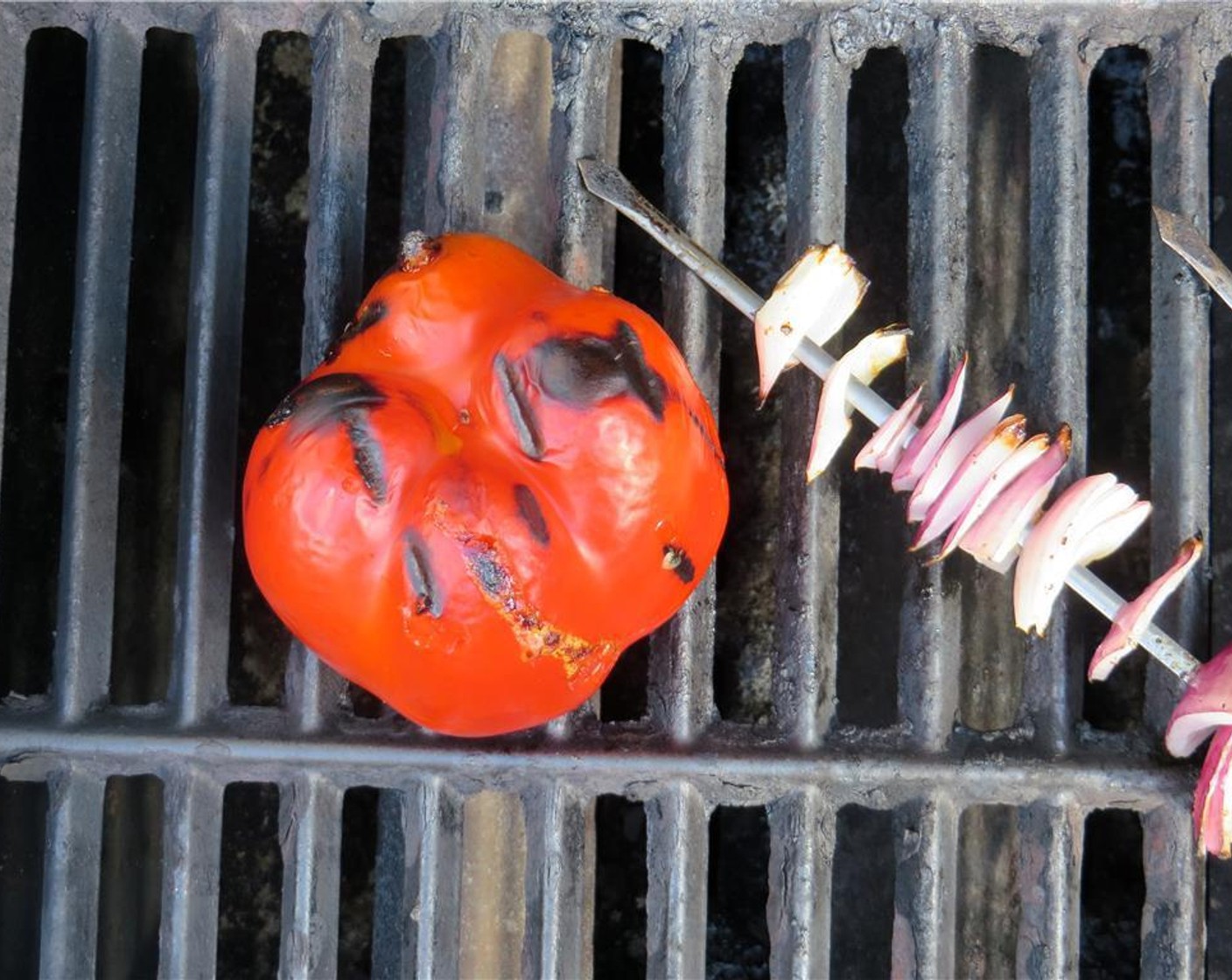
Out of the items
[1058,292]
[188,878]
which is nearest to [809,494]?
[1058,292]

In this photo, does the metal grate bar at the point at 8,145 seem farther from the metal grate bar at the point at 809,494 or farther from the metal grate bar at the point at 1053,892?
the metal grate bar at the point at 1053,892

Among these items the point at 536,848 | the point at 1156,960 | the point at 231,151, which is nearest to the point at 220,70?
the point at 231,151

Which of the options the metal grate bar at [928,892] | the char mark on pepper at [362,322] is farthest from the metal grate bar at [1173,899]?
the char mark on pepper at [362,322]

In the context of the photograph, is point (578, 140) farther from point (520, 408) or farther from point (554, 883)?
point (554, 883)

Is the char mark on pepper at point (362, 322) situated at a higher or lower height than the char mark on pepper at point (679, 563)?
higher

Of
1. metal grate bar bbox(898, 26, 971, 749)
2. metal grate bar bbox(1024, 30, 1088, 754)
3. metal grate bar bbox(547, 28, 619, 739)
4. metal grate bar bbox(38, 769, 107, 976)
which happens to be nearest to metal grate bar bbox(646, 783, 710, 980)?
metal grate bar bbox(547, 28, 619, 739)

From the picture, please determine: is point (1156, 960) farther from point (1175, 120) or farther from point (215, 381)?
point (215, 381)
